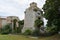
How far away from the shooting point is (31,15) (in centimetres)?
4334

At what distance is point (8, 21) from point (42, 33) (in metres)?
15.2

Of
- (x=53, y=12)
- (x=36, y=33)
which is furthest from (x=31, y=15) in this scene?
(x=53, y=12)

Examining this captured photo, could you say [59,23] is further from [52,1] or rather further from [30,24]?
[30,24]

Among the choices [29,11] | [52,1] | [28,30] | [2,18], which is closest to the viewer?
[52,1]

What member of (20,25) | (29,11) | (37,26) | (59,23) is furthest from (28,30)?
(59,23)

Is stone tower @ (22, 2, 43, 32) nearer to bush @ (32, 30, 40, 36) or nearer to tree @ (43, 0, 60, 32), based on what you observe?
bush @ (32, 30, 40, 36)

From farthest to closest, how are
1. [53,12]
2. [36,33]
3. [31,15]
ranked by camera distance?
1. [31,15]
2. [36,33]
3. [53,12]

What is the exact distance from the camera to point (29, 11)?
43562 millimetres

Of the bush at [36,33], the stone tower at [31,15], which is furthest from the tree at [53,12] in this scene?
the stone tower at [31,15]

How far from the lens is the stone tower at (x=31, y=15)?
141 ft

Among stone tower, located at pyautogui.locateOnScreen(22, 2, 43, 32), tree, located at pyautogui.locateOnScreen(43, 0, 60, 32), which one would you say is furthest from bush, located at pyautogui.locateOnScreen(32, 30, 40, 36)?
tree, located at pyautogui.locateOnScreen(43, 0, 60, 32)

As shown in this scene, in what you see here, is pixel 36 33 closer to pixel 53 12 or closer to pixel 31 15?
pixel 31 15

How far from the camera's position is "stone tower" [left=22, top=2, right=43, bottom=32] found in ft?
141

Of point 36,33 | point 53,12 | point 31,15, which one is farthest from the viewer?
point 31,15
